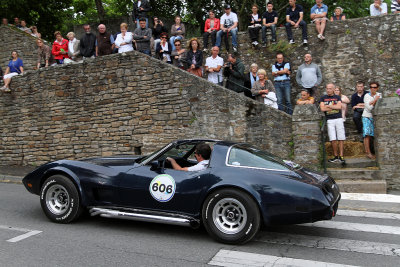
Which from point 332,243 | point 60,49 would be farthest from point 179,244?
point 60,49

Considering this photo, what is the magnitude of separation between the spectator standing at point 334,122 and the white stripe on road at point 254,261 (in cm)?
545

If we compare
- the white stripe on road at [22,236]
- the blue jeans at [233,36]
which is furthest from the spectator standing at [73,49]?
the white stripe on road at [22,236]

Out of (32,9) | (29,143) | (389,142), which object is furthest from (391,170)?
(32,9)

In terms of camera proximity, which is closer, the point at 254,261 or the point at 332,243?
the point at 254,261

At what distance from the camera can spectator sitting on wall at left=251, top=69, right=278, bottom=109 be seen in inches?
437

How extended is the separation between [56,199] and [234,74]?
689cm

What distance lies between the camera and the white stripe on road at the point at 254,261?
183 inches

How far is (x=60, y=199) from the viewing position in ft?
21.0

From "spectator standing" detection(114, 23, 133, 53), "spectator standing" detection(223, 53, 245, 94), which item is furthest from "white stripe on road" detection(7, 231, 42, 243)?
"spectator standing" detection(114, 23, 133, 53)

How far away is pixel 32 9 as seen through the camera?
74.9 feet

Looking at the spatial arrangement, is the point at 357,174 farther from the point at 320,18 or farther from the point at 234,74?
the point at 320,18

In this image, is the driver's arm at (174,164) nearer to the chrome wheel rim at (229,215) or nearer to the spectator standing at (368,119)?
the chrome wheel rim at (229,215)

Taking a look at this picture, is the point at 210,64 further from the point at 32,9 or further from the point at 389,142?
the point at 32,9

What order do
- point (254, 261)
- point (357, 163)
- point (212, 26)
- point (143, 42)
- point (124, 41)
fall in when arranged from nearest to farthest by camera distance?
point (254, 261), point (357, 163), point (143, 42), point (124, 41), point (212, 26)
